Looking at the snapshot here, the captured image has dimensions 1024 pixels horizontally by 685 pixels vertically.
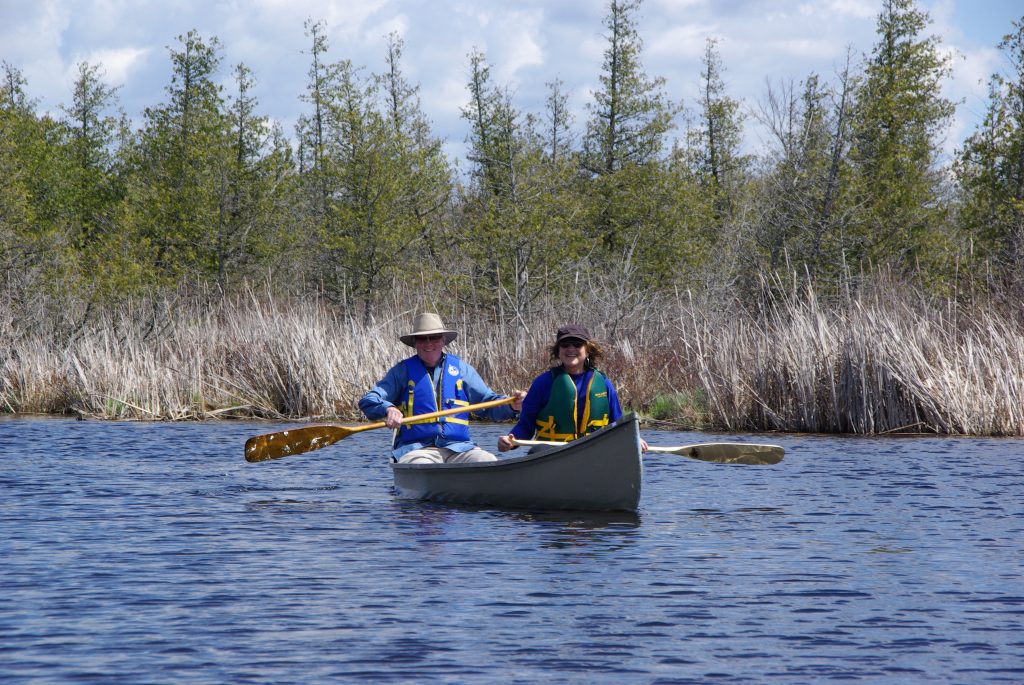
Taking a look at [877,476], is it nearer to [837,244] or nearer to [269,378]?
[269,378]

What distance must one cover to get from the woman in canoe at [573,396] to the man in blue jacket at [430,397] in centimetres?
36

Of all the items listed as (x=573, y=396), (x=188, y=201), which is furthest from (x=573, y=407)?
(x=188, y=201)

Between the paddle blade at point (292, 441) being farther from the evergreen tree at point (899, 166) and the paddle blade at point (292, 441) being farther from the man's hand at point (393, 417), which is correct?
the evergreen tree at point (899, 166)

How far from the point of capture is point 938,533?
9273 mm

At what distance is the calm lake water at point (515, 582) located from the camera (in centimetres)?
573

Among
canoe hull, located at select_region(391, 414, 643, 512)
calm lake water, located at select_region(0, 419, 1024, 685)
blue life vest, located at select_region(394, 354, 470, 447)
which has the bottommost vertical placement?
calm lake water, located at select_region(0, 419, 1024, 685)

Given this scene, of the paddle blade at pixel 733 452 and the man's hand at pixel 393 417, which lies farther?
the paddle blade at pixel 733 452

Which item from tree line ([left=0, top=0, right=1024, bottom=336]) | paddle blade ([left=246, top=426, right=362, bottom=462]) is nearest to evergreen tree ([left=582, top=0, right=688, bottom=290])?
tree line ([left=0, top=0, right=1024, bottom=336])

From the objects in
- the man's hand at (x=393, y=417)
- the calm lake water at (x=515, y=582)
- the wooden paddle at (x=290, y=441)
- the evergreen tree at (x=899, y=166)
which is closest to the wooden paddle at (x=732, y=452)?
the calm lake water at (x=515, y=582)

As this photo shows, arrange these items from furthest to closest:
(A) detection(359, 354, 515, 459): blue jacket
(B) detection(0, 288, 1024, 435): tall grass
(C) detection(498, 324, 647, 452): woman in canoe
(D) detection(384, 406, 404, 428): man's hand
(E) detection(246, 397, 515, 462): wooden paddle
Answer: (B) detection(0, 288, 1024, 435): tall grass, (E) detection(246, 397, 515, 462): wooden paddle, (A) detection(359, 354, 515, 459): blue jacket, (D) detection(384, 406, 404, 428): man's hand, (C) detection(498, 324, 647, 452): woman in canoe

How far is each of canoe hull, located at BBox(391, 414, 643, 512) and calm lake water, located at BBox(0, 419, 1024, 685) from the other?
6.6 inches

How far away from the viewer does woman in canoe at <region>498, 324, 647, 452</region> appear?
1017 cm

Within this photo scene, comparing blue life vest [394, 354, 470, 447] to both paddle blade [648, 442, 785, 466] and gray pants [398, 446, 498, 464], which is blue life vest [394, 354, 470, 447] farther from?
paddle blade [648, 442, 785, 466]

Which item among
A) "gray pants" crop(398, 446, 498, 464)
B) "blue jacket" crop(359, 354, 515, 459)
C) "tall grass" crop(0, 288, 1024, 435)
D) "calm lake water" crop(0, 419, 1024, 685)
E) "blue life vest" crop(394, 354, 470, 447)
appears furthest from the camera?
"tall grass" crop(0, 288, 1024, 435)
